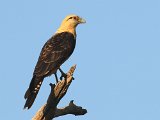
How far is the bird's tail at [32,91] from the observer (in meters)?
12.4

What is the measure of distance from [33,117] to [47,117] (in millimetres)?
318

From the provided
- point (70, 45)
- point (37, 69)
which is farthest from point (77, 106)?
point (70, 45)

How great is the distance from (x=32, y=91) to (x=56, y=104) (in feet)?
2.53

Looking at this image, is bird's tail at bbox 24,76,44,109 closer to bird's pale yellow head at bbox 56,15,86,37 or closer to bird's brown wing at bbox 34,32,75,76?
bird's brown wing at bbox 34,32,75,76

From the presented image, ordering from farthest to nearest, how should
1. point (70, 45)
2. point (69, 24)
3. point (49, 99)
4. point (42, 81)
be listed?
point (69, 24)
point (70, 45)
point (42, 81)
point (49, 99)

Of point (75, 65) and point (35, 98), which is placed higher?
point (75, 65)

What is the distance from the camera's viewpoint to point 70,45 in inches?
574

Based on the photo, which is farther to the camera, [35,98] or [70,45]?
[70,45]

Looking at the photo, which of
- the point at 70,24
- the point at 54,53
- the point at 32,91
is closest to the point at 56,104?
the point at 32,91

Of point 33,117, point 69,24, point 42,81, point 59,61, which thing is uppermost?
point 69,24

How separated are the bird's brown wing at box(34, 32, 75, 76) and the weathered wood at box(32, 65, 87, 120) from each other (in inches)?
30.9

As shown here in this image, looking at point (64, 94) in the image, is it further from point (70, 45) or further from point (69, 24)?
point (69, 24)

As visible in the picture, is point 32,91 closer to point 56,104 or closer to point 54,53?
point 56,104

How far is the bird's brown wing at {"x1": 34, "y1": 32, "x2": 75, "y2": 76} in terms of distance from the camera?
13.2 m
